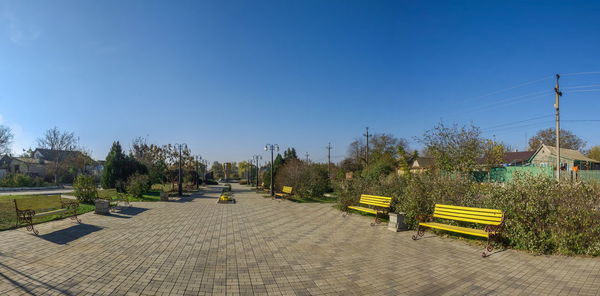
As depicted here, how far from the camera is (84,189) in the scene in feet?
44.7

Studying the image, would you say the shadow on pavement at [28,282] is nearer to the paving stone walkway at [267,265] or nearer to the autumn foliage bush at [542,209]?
the paving stone walkway at [267,265]

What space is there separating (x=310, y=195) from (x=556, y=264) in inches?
598

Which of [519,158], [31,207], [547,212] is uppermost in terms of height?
[519,158]

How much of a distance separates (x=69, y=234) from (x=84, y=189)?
305 inches

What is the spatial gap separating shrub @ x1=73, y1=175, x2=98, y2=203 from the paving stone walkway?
6.46 metres

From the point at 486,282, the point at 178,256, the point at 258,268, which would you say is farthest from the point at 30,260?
the point at 486,282

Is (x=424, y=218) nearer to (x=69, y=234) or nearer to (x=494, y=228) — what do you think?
(x=494, y=228)

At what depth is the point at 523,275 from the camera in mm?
4555

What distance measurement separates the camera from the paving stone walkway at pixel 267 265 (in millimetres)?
4074

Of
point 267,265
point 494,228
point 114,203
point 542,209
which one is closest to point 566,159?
point 542,209

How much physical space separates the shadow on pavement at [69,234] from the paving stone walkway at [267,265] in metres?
0.03

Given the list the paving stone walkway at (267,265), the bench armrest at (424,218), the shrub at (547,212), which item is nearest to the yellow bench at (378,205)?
the bench armrest at (424,218)

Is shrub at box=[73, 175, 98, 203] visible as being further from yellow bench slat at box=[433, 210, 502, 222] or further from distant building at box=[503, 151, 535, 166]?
distant building at box=[503, 151, 535, 166]

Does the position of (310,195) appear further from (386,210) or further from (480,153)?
(480,153)
